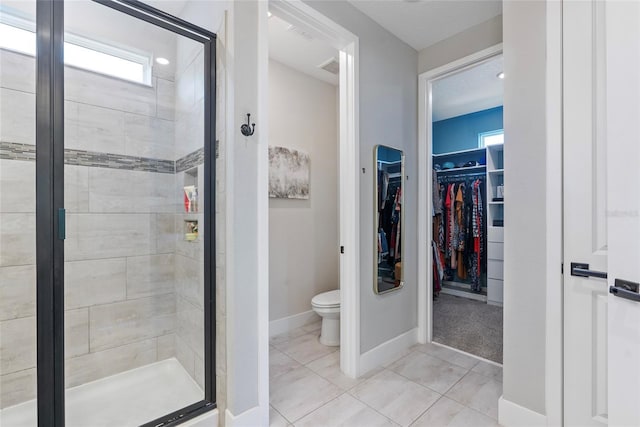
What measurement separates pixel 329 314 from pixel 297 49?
7.88 ft

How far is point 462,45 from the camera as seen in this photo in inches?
96.4

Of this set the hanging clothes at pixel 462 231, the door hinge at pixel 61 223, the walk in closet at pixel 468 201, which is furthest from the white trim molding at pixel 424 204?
the door hinge at pixel 61 223

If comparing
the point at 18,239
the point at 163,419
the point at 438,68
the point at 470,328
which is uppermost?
the point at 438,68

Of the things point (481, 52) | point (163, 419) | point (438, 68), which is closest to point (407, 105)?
point (438, 68)

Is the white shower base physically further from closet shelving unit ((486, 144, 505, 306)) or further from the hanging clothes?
closet shelving unit ((486, 144, 505, 306))

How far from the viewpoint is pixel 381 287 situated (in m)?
2.32

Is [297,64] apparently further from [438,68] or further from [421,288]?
[421,288]

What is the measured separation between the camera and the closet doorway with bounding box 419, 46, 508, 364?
3.38m

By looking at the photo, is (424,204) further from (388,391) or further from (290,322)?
(290,322)

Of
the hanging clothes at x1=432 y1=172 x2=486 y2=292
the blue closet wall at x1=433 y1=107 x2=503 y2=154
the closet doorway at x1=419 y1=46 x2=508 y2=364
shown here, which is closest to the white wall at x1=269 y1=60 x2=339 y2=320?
the closet doorway at x1=419 y1=46 x2=508 y2=364

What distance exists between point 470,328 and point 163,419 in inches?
111
